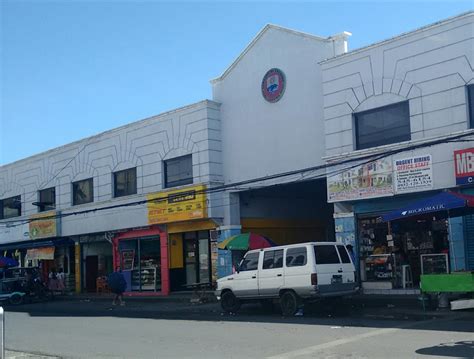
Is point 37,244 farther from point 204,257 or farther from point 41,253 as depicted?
point 204,257

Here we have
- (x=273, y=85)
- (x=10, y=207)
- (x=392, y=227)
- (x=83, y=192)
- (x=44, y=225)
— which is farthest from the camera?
(x=10, y=207)

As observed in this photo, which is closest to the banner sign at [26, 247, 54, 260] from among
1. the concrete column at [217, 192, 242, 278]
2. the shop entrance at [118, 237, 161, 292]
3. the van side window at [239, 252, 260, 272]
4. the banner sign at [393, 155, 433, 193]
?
the shop entrance at [118, 237, 161, 292]

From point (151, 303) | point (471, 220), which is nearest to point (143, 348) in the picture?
point (471, 220)

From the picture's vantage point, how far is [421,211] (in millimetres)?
16188

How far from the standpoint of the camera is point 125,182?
3016cm

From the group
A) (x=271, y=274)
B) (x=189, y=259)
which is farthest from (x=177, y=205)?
(x=271, y=274)

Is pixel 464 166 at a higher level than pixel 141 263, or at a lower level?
higher

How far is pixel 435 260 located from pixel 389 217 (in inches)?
144

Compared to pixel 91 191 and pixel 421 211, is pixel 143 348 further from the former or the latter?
pixel 91 191

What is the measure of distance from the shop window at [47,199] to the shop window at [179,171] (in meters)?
10.3

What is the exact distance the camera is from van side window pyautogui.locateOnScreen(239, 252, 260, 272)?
18.6m

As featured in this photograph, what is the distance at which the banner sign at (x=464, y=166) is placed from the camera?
56.8 feet

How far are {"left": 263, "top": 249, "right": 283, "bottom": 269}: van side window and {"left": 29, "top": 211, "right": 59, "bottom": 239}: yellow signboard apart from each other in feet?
61.7

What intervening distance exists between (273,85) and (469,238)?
32.4 ft
